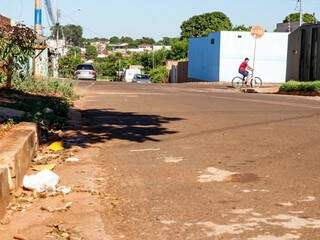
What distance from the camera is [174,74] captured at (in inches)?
2441

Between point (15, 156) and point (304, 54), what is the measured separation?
2709 cm

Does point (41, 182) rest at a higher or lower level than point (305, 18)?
lower

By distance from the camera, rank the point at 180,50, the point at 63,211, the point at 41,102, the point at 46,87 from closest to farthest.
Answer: the point at 63,211, the point at 41,102, the point at 46,87, the point at 180,50

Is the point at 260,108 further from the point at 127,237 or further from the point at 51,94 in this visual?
the point at 127,237

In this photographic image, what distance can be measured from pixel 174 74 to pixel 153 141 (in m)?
52.4

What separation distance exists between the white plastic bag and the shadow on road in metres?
2.90

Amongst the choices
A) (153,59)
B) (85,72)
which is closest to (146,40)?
(153,59)

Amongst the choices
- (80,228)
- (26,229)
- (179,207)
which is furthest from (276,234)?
(26,229)

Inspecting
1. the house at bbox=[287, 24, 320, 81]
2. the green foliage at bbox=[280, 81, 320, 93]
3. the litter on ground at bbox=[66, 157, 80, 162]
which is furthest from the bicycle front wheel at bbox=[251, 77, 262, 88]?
the litter on ground at bbox=[66, 157, 80, 162]

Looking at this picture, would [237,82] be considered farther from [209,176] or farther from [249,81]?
[209,176]

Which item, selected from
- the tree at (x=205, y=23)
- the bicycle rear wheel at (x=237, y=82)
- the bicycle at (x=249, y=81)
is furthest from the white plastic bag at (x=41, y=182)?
the tree at (x=205, y=23)

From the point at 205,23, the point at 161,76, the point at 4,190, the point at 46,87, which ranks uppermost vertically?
the point at 205,23

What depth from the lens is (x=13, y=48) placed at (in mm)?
14992

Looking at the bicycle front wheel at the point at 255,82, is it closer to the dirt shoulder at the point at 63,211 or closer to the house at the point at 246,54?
the house at the point at 246,54
